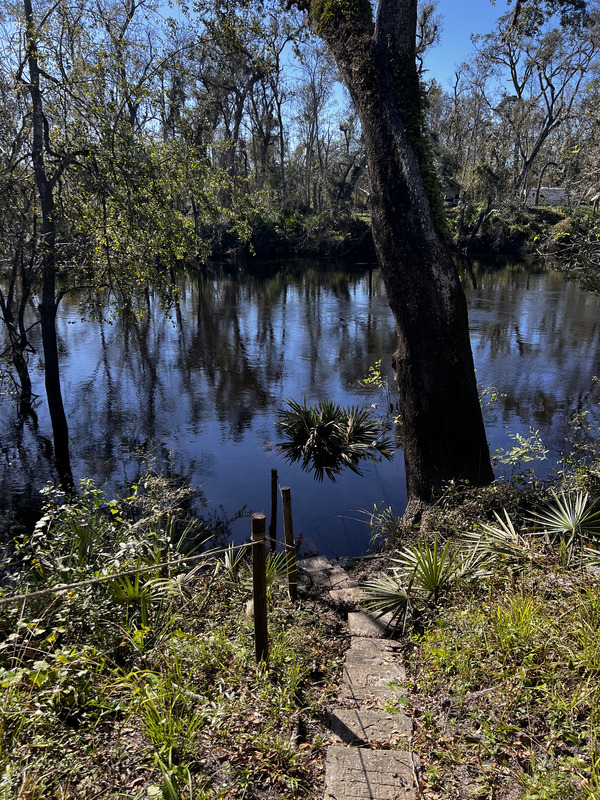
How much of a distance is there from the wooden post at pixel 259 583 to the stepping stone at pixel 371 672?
66 centimetres

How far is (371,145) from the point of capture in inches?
270

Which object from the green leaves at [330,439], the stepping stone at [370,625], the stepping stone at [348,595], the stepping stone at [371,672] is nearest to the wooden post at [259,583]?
the stepping stone at [371,672]

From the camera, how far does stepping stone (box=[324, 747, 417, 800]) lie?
9.06ft

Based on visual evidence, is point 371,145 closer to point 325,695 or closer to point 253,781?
point 325,695

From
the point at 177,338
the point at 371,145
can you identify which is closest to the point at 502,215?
the point at 177,338

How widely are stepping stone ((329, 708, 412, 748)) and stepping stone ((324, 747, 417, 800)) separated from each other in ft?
0.40

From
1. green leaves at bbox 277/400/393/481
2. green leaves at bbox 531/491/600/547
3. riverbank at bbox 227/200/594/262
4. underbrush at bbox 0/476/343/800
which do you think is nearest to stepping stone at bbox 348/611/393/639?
underbrush at bbox 0/476/343/800

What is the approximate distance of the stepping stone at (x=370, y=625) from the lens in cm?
466

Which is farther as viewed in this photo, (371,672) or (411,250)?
(411,250)

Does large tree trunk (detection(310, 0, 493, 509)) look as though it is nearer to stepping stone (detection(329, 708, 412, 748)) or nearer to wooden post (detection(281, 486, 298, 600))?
wooden post (detection(281, 486, 298, 600))

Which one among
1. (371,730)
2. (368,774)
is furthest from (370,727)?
(368,774)

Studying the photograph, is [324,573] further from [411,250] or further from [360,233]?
[360,233]

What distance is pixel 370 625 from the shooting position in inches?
188

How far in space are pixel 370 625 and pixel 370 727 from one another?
149 cm
